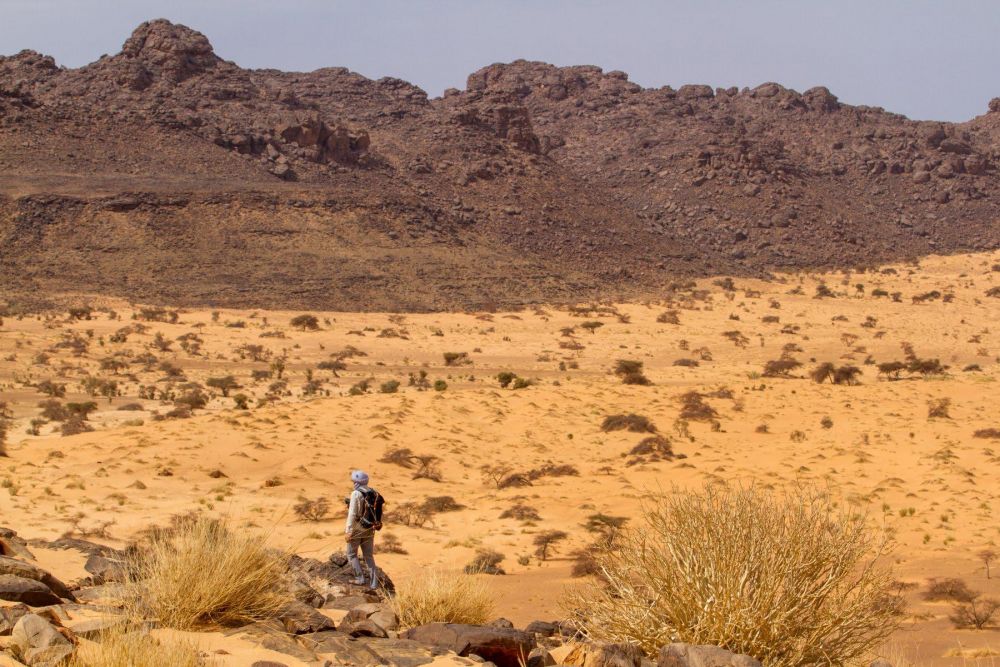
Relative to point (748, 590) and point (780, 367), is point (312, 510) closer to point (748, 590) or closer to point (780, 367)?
point (748, 590)

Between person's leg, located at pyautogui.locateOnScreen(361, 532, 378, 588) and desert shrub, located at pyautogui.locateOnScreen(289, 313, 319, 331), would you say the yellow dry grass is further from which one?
desert shrub, located at pyautogui.locateOnScreen(289, 313, 319, 331)

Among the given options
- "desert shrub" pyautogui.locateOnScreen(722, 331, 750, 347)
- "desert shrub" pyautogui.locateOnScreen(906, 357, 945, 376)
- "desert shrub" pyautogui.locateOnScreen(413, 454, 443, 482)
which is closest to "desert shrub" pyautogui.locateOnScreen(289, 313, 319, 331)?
"desert shrub" pyautogui.locateOnScreen(722, 331, 750, 347)

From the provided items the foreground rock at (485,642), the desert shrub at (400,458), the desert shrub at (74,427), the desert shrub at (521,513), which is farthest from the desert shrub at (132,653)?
the desert shrub at (74,427)

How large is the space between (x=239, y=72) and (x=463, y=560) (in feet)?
284

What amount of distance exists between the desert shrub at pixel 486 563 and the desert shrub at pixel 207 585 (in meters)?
5.43

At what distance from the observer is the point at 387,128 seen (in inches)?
4144

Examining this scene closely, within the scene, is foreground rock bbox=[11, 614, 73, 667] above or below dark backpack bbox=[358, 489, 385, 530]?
above

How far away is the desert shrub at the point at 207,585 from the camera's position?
23.7ft

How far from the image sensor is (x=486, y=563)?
44.2 feet

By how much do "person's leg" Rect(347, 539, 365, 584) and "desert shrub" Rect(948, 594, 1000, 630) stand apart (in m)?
5.91

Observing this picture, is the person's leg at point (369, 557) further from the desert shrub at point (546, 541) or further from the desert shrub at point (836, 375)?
the desert shrub at point (836, 375)

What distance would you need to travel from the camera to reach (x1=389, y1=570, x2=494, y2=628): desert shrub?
28.3 feet

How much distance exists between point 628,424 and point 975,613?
14.1 meters

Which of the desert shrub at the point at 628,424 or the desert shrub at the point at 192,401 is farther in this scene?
the desert shrub at the point at 192,401
